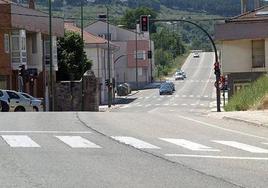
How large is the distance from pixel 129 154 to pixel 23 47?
43227 mm

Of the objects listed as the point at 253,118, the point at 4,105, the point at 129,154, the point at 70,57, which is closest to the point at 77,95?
the point at 70,57

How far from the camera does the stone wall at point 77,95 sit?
6019 centimetres

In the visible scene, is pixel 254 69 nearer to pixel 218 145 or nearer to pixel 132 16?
pixel 218 145

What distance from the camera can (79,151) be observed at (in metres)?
15.9

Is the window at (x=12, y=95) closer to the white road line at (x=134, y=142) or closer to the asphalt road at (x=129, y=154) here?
the asphalt road at (x=129, y=154)

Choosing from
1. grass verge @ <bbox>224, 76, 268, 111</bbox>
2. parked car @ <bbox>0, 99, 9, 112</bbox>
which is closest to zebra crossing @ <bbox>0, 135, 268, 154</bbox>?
grass verge @ <bbox>224, 76, 268, 111</bbox>

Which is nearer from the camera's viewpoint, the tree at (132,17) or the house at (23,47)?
the house at (23,47)

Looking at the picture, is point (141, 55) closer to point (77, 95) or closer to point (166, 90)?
point (166, 90)

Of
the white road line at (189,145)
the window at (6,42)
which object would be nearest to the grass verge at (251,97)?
the white road line at (189,145)

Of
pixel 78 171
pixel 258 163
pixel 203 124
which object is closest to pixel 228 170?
pixel 258 163

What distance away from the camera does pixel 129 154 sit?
610 inches

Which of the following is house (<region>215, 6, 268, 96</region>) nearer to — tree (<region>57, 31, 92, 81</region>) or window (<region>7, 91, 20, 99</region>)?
tree (<region>57, 31, 92, 81</region>)

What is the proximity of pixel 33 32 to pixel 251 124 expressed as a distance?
1471 inches

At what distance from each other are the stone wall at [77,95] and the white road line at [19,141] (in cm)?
4077
